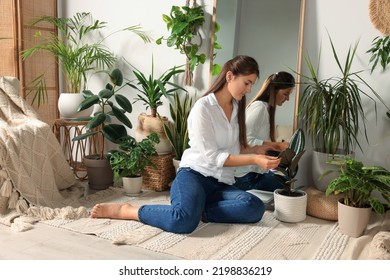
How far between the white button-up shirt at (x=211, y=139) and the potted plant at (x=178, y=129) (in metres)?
0.56

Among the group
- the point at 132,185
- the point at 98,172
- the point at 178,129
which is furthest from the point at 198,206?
the point at 98,172

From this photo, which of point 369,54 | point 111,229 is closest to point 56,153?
point 111,229

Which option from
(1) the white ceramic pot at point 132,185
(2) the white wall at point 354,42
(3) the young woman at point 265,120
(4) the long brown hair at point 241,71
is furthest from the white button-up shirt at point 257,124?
(1) the white ceramic pot at point 132,185

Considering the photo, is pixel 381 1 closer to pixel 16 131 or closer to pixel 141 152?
pixel 141 152

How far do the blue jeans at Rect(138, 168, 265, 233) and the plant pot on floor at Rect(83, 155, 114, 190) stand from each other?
807 millimetres

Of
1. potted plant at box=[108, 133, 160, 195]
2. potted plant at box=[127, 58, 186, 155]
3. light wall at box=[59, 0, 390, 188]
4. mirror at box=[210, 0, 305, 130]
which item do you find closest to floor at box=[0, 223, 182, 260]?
potted plant at box=[108, 133, 160, 195]

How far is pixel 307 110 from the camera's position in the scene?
249cm

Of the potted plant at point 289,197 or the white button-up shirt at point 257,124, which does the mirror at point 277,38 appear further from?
the potted plant at point 289,197

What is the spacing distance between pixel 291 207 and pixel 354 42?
1.14 meters

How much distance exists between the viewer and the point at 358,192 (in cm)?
213

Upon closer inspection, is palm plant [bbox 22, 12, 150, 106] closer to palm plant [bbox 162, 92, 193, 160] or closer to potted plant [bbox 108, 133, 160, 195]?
palm plant [bbox 162, 92, 193, 160]

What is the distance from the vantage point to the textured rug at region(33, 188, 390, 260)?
1.88m

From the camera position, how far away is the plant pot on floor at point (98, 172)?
289 cm

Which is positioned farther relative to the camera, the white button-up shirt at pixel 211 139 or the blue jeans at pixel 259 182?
the blue jeans at pixel 259 182
